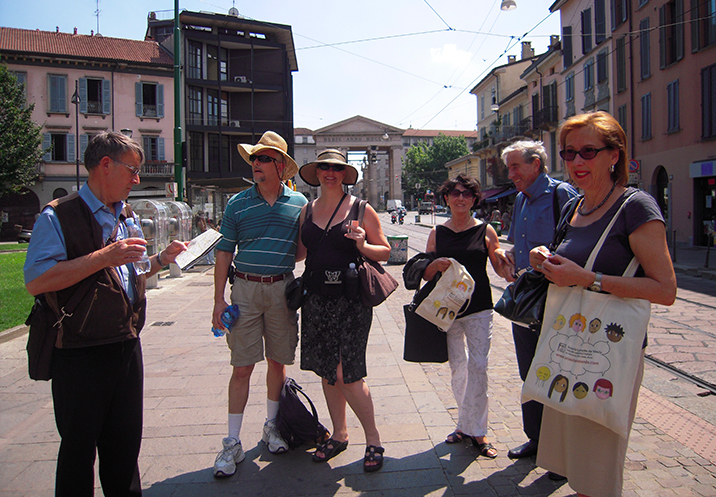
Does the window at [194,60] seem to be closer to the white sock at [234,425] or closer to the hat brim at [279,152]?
the hat brim at [279,152]

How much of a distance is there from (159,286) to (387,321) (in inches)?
253

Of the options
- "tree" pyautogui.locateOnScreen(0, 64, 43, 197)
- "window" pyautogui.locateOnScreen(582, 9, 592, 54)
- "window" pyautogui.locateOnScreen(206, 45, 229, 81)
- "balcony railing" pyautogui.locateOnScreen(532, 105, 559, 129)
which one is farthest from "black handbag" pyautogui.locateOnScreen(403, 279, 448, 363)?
"window" pyautogui.locateOnScreen(206, 45, 229, 81)

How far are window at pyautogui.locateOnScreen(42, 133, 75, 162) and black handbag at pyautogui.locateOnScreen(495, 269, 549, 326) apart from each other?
37.5 metres

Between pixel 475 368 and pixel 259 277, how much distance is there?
152 cm

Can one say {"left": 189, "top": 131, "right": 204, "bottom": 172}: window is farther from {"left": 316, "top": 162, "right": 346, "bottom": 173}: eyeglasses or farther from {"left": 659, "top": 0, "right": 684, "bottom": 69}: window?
{"left": 316, "top": 162, "right": 346, "bottom": 173}: eyeglasses

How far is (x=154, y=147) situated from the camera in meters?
35.1

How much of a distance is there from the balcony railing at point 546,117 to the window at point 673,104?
1172 centimetres

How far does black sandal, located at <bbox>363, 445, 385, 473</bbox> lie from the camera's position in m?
3.01

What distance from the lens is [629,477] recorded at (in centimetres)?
290

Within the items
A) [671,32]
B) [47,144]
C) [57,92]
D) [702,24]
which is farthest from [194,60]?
[702,24]

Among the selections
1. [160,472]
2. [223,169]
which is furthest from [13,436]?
[223,169]

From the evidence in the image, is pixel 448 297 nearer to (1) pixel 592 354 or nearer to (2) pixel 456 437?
(2) pixel 456 437

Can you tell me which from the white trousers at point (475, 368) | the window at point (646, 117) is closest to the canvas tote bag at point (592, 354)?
the white trousers at point (475, 368)

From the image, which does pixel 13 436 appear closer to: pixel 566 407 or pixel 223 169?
pixel 566 407
